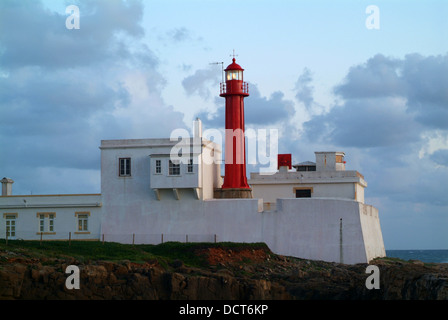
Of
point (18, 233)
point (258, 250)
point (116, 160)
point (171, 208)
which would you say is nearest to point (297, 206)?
point (258, 250)

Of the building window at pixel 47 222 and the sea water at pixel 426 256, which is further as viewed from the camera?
the sea water at pixel 426 256

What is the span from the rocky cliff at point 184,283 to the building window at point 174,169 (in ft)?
23.7

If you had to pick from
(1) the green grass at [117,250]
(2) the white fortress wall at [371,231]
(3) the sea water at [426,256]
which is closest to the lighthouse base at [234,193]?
(1) the green grass at [117,250]

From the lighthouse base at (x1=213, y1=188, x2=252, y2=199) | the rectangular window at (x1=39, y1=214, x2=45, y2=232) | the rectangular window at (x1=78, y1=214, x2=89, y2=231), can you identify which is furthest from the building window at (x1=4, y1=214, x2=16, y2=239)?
the lighthouse base at (x1=213, y1=188, x2=252, y2=199)

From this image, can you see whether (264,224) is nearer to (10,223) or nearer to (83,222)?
(83,222)

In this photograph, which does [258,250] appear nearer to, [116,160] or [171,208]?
[171,208]

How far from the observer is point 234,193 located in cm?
4247

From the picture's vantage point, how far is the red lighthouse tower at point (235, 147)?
140 feet

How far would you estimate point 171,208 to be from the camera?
41.8 meters

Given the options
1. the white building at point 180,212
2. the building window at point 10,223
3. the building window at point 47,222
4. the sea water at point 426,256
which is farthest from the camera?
the sea water at point 426,256

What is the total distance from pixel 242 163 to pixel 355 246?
793cm

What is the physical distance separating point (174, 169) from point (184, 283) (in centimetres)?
1132

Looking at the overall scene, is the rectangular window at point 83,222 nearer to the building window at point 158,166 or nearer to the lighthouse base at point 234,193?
the building window at point 158,166

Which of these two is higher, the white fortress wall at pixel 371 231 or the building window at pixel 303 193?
the building window at pixel 303 193
